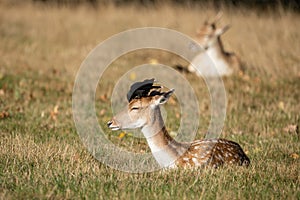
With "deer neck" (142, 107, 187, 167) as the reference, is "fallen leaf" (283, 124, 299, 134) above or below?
below

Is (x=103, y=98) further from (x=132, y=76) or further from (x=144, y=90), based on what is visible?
(x=144, y=90)

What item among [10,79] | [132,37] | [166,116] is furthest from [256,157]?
[132,37]

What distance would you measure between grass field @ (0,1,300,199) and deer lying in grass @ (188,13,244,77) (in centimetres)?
55

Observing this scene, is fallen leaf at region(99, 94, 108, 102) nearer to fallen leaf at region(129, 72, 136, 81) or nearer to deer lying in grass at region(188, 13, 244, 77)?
fallen leaf at region(129, 72, 136, 81)

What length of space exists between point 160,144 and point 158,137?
0.26 ft

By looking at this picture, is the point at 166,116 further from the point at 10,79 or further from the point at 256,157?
the point at 10,79

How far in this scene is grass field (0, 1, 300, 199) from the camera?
5.02m

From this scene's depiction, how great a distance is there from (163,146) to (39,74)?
255 inches

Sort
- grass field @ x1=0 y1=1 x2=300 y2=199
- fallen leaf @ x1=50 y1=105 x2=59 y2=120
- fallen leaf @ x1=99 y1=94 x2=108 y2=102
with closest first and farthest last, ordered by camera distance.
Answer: grass field @ x1=0 y1=1 x2=300 y2=199, fallen leaf @ x1=50 y1=105 x2=59 y2=120, fallen leaf @ x1=99 y1=94 x2=108 y2=102

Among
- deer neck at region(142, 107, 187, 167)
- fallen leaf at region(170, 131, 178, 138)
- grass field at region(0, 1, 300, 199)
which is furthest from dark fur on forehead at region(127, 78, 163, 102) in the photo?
fallen leaf at region(170, 131, 178, 138)

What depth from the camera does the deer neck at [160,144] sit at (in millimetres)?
5692

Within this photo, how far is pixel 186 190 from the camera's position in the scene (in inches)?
194

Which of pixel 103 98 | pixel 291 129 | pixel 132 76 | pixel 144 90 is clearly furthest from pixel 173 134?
pixel 132 76

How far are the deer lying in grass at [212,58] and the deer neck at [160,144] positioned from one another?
268 inches
